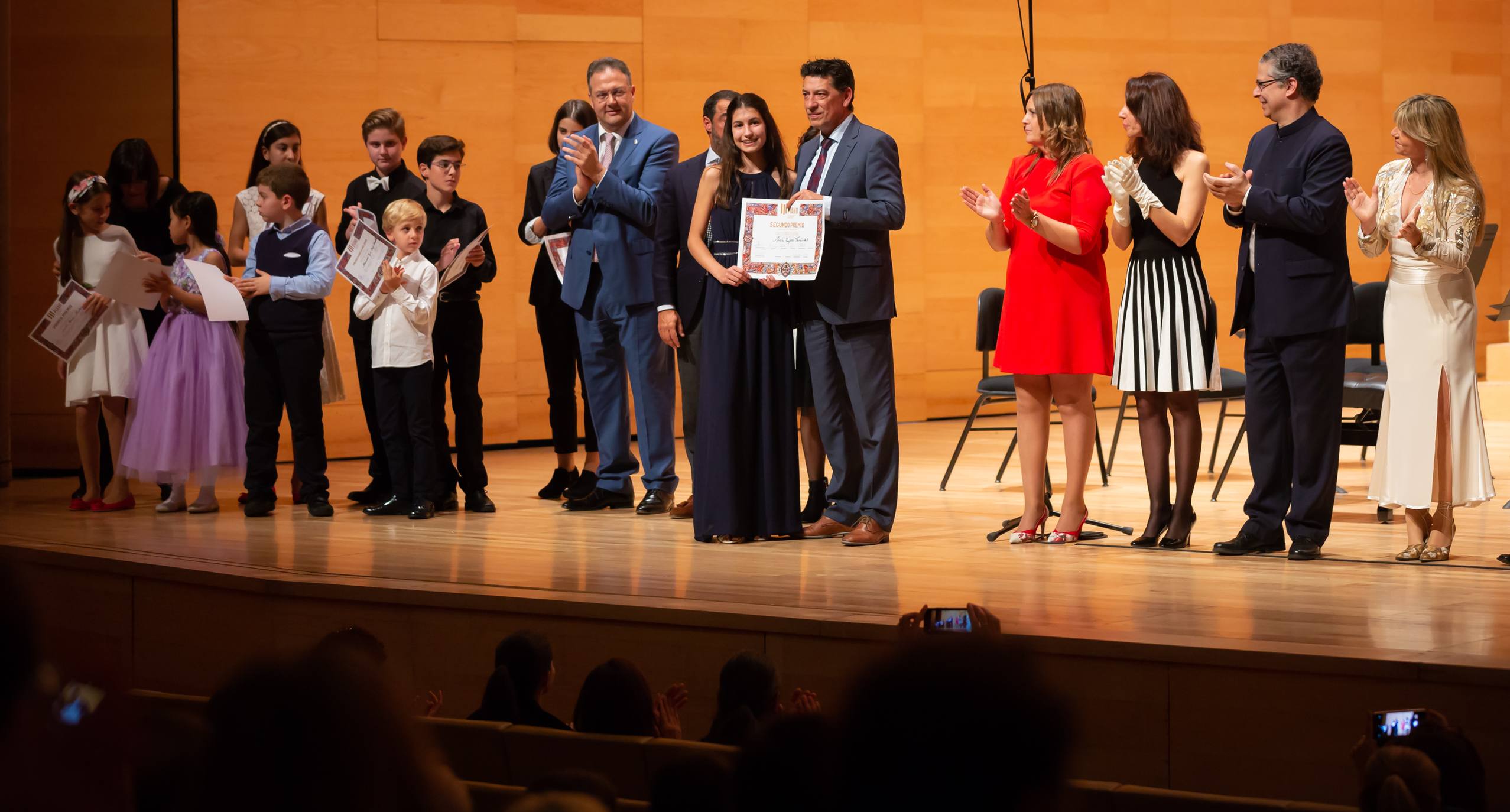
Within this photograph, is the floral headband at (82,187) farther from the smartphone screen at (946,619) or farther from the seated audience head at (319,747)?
the seated audience head at (319,747)

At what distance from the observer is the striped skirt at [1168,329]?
4773 millimetres

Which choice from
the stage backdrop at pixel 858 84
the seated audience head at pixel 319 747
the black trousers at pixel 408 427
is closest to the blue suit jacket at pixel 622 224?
the black trousers at pixel 408 427

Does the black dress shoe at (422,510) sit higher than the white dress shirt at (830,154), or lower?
lower

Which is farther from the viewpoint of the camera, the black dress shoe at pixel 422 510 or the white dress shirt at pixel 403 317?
the black dress shoe at pixel 422 510

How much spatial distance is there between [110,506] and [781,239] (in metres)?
2.79

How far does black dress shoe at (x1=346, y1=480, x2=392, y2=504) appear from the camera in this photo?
6047 mm

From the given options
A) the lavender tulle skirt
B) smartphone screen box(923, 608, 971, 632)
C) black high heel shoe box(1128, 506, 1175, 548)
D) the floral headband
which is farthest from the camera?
the floral headband

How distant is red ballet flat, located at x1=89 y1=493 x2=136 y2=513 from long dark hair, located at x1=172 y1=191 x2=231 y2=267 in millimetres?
983

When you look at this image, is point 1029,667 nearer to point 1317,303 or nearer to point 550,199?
point 1317,303

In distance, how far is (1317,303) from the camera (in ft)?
14.9

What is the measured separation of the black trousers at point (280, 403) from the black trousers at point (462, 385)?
42 cm

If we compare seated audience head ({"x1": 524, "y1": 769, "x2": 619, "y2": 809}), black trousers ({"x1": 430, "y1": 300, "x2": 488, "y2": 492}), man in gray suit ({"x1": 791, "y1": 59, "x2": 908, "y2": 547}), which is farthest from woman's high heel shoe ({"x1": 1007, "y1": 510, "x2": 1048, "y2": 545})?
seated audience head ({"x1": 524, "y1": 769, "x2": 619, "y2": 809})

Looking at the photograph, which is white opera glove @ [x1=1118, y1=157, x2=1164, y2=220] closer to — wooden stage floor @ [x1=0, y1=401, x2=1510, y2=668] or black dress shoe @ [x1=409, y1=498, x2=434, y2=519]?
wooden stage floor @ [x1=0, y1=401, x2=1510, y2=668]

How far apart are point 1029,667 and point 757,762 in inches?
20.2
